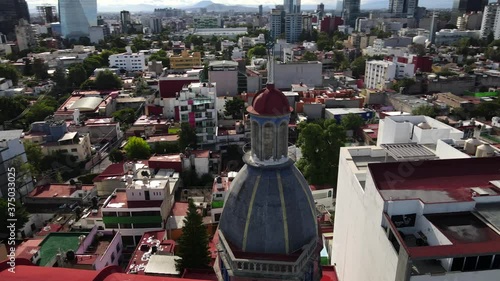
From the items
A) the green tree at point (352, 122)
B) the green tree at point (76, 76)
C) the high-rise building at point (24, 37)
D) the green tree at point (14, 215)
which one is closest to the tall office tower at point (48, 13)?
the high-rise building at point (24, 37)

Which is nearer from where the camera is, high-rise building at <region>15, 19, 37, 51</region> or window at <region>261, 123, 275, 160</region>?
window at <region>261, 123, 275, 160</region>

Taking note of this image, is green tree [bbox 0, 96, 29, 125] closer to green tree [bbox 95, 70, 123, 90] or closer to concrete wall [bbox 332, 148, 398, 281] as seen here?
green tree [bbox 95, 70, 123, 90]

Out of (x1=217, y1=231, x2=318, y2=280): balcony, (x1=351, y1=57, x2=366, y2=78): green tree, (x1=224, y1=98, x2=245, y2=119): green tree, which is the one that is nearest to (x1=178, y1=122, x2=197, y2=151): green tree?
(x1=224, y1=98, x2=245, y2=119): green tree

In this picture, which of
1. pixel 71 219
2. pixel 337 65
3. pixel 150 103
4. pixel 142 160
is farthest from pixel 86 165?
pixel 337 65

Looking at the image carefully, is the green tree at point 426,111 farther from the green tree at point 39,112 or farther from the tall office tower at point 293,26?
the tall office tower at point 293,26

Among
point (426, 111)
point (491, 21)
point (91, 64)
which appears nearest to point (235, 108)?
point (426, 111)

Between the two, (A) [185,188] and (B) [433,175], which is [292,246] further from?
(A) [185,188]
